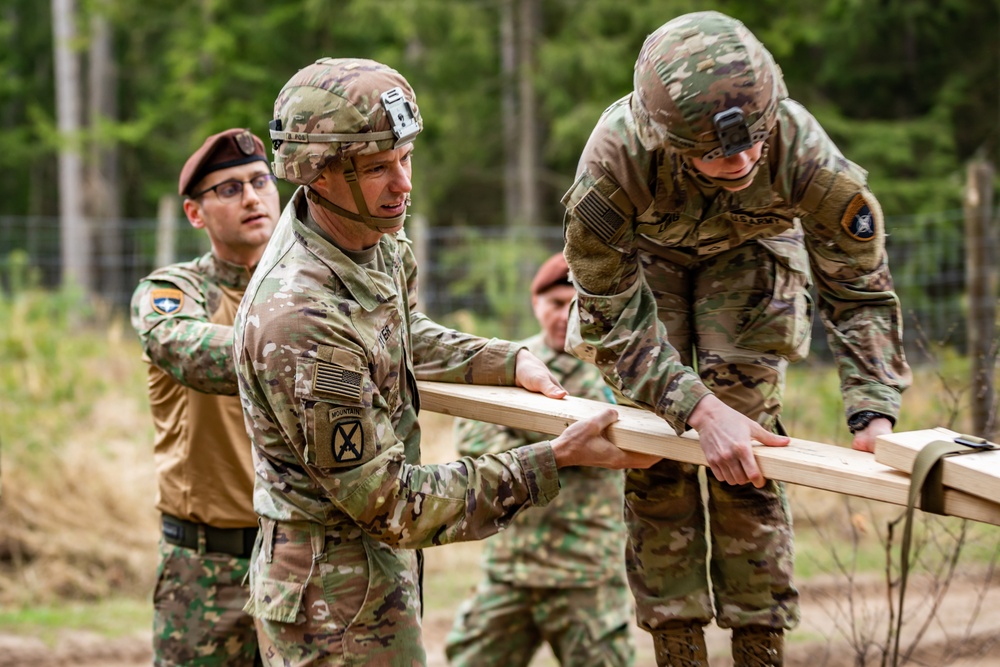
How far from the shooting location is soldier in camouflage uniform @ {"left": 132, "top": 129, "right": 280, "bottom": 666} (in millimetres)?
3885

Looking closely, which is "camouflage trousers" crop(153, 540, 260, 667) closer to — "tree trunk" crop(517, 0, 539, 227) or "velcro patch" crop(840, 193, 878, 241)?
"velcro patch" crop(840, 193, 878, 241)

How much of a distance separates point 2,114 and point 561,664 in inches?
1126

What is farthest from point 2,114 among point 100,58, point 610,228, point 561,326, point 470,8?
point 610,228

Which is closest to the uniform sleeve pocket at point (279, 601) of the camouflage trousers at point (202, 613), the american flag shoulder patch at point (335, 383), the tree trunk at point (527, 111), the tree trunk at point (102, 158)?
the american flag shoulder patch at point (335, 383)

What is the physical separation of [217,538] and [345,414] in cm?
153

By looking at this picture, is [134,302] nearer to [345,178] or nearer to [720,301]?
[345,178]

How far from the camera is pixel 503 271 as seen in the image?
12.9m

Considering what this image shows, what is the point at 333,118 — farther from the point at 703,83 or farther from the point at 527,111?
the point at 527,111

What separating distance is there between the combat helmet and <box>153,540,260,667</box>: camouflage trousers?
67.9 inches

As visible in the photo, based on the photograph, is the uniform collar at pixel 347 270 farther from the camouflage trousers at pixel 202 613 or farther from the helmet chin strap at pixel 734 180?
the camouflage trousers at pixel 202 613

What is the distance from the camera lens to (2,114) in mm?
29234

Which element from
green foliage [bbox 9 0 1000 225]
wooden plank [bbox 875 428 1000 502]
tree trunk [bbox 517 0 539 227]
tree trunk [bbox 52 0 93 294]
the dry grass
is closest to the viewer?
wooden plank [bbox 875 428 1000 502]

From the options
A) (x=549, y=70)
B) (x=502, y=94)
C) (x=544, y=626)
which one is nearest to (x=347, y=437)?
(x=544, y=626)

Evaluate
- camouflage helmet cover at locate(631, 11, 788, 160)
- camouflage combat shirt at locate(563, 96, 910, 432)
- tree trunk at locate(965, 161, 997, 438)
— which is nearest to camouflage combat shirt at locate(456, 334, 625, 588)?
camouflage combat shirt at locate(563, 96, 910, 432)
